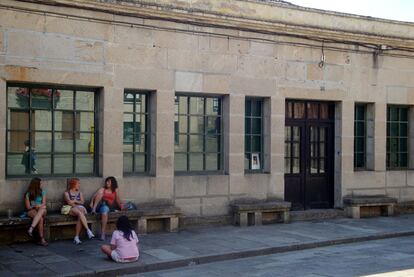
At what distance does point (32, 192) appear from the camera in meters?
11.7

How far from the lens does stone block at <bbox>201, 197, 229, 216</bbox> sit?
14.3 m

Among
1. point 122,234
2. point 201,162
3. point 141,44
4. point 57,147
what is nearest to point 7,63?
point 57,147

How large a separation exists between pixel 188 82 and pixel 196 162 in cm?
194

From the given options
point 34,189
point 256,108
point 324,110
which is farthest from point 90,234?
point 324,110

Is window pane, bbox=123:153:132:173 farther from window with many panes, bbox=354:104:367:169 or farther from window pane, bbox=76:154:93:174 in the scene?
window with many panes, bbox=354:104:367:169

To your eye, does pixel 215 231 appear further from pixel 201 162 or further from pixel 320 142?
pixel 320 142

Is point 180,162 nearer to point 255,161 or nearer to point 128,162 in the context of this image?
point 128,162

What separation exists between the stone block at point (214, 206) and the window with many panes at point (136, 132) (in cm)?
162

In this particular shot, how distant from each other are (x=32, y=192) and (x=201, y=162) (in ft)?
14.3

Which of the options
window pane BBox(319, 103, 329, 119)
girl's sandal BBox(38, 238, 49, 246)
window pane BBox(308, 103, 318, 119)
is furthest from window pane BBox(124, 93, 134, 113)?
window pane BBox(319, 103, 329, 119)

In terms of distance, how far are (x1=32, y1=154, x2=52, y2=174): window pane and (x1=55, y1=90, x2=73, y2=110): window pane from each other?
106 cm

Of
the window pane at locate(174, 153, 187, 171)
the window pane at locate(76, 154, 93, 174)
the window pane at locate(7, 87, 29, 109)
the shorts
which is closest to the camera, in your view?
the shorts

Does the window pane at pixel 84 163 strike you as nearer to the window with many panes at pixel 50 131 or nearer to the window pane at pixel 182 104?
the window with many panes at pixel 50 131

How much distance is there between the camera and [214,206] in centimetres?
1443
